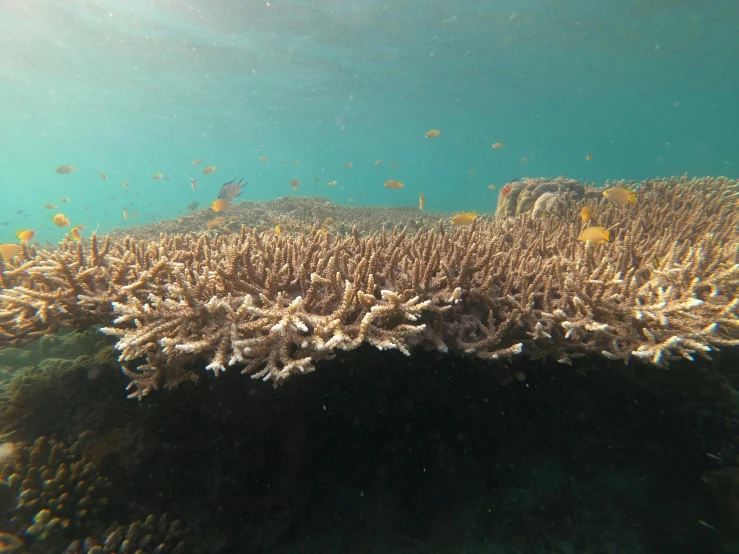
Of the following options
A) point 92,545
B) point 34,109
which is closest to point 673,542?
point 92,545

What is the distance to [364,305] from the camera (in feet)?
8.04

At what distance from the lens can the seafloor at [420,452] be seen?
9.20 feet

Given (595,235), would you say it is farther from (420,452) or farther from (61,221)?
(61,221)

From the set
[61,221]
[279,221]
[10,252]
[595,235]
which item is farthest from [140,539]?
[61,221]

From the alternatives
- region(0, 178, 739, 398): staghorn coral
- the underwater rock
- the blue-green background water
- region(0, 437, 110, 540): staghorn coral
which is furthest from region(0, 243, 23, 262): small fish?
the blue-green background water

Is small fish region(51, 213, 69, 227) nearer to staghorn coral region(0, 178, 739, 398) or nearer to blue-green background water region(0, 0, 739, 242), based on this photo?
staghorn coral region(0, 178, 739, 398)

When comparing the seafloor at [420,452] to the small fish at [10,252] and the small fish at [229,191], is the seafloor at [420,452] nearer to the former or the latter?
the small fish at [10,252]

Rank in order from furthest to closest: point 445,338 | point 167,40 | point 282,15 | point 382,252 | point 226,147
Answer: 1. point 226,147
2. point 167,40
3. point 282,15
4. point 382,252
5. point 445,338

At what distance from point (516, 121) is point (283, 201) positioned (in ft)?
250

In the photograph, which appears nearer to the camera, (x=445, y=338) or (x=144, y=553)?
(x=144, y=553)

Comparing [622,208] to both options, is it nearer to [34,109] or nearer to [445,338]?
[445,338]

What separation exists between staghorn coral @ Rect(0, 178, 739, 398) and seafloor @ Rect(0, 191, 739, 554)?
0.43 m

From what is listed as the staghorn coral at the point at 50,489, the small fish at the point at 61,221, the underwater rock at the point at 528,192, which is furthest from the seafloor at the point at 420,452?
the small fish at the point at 61,221

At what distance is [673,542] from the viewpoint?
280cm
